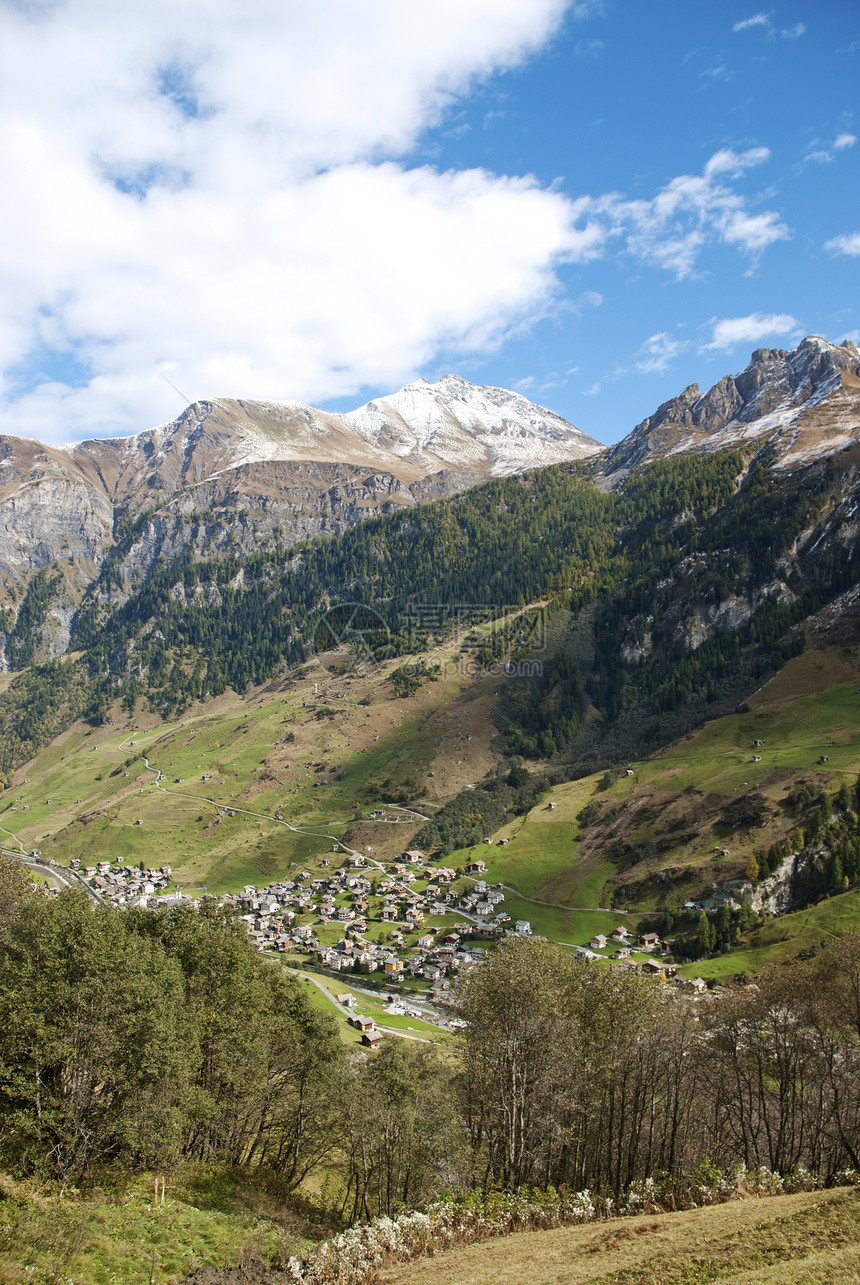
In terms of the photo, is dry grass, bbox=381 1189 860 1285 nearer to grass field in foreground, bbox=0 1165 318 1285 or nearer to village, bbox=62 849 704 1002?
grass field in foreground, bbox=0 1165 318 1285

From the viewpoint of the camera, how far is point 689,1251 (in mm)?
21156

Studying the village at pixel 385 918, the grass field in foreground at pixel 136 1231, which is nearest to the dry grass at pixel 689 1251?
the grass field in foreground at pixel 136 1231

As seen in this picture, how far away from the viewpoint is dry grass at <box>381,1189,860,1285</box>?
19.1 m

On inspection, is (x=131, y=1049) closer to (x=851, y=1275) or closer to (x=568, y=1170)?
(x=568, y=1170)

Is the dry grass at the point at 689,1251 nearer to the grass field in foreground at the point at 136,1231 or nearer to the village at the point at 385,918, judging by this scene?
the grass field in foreground at the point at 136,1231

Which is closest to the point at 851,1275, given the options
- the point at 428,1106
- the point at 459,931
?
the point at 428,1106

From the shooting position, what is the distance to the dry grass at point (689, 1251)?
1912cm

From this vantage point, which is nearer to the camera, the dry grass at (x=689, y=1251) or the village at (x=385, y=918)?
the dry grass at (x=689, y=1251)

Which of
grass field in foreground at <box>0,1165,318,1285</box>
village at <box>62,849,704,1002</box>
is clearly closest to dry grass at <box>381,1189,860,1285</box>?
grass field in foreground at <box>0,1165,318,1285</box>

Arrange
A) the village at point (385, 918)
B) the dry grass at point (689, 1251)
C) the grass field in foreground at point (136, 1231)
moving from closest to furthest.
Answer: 1. the dry grass at point (689, 1251)
2. the grass field in foreground at point (136, 1231)
3. the village at point (385, 918)

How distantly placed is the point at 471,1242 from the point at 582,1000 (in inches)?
635

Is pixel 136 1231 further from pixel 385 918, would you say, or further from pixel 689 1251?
pixel 385 918

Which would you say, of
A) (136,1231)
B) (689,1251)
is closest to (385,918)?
(136,1231)

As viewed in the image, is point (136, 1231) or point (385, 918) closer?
point (136, 1231)
